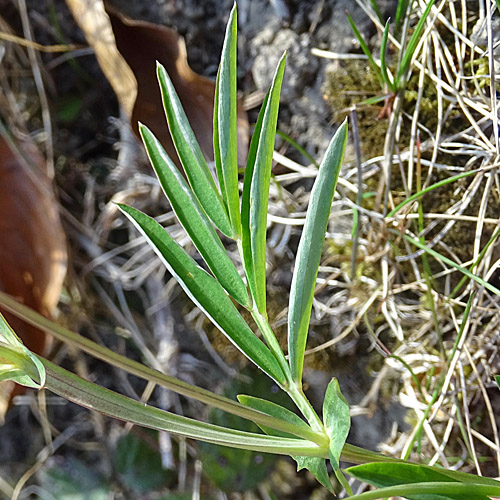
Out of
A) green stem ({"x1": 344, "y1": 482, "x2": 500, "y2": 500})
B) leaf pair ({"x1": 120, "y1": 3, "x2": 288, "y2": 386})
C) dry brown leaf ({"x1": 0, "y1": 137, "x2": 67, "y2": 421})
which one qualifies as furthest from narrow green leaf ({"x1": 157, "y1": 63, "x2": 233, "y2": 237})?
dry brown leaf ({"x1": 0, "y1": 137, "x2": 67, "y2": 421})

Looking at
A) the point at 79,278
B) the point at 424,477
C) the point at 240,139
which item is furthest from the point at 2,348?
the point at 79,278

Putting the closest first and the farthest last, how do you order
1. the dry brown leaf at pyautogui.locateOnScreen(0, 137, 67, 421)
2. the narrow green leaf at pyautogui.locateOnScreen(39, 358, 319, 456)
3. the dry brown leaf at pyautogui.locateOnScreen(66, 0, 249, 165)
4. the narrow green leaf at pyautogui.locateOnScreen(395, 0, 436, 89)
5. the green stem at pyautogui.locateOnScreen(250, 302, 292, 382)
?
1. the narrow green leaf at pyautogui.locateOnScreen(39, 358, 319, 456)
2. the green stem at pyautogui.locateOnScreen(250, 302, 292, 382)
3. the narrow green leaf at pyautogui.locateOnScreen(395, 0, 436, 89)
4. the dry brown leaf at pyautogui.locateOnScreen(66, 0, 249, 165)
5. the dry brown leaf at pyautogui.locateOnScreen(0, 137, 67, 421)

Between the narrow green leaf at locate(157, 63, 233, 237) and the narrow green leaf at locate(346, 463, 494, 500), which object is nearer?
the narrow green leaf at locate(346, 463, 494, 500)

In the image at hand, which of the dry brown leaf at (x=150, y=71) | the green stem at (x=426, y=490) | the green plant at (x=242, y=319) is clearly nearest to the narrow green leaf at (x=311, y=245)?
the green plant at (x=242, y=319)

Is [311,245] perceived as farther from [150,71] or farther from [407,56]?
[150,71]

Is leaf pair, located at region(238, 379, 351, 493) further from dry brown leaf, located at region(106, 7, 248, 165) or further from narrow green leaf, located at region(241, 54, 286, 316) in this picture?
dry brown leaf, located at region(106, 7, 248, 165)

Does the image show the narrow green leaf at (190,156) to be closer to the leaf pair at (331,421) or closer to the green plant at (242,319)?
the green plant at (242,319)

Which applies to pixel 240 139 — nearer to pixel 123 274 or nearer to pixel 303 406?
pixel 123 274
